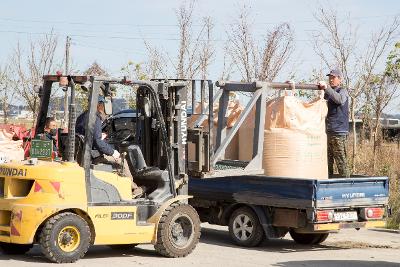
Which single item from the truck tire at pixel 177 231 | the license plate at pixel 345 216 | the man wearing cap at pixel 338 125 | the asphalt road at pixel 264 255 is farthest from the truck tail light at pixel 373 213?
the truck tire at pixel 177 231

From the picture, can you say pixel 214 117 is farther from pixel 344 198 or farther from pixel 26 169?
pixel 26 169

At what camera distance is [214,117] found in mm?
12727

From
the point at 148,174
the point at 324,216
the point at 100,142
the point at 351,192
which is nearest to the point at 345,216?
the point at 351,192

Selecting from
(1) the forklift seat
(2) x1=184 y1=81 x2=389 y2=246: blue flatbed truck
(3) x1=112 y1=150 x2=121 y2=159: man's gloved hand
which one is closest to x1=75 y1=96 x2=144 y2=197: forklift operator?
(3) x1=112 y1=150 x2=121 y2=159: man's gloved hand

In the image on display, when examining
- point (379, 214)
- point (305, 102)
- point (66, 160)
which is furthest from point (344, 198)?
point (66, 160)

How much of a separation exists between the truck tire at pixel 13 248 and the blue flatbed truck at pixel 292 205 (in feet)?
10.7

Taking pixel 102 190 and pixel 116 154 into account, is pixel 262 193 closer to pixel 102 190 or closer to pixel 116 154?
pixel 116 154

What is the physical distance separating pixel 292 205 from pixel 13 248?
384cm

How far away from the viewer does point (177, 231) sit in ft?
35.5

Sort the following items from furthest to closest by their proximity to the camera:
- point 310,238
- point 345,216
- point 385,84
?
point 385,84 → point 310,238 → point 345,216

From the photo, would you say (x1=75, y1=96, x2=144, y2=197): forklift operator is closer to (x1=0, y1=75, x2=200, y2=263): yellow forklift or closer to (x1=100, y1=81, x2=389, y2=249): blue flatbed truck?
(x1=0, y1=75, x2=200, y2=263): yellow forklift

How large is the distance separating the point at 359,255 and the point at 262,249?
4.70 feet

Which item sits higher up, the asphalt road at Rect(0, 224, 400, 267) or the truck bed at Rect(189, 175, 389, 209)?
the truck bed at Rect(189, 175, 389, 209)

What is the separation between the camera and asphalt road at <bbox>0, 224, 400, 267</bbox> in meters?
10.1
